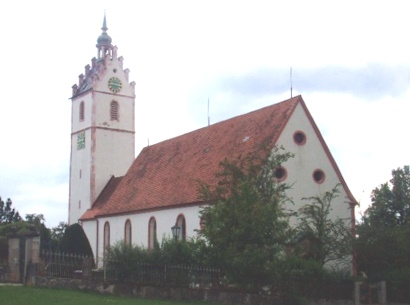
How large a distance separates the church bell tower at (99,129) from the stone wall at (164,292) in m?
27.3

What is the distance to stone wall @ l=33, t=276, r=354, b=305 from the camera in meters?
26.3

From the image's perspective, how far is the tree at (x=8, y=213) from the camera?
91125 mm

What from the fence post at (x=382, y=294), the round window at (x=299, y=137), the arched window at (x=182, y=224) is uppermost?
the round window at (x=299, y=137)

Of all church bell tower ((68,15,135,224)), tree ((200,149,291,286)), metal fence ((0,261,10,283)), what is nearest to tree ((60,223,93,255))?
church bell tower ((68,15,135,224))

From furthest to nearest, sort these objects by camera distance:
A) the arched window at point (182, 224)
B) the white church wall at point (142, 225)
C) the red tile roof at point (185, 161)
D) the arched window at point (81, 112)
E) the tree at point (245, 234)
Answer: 1. the arched window at point (81, 112)
2. the arched window at point (182, 224)
3. the white church wall at point (142, 225)
4. the red tile roof at point (185, 161)
5. the tree at point (245, 234)

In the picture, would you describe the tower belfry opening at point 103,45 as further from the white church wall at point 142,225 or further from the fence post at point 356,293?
the fence post at point 356,293

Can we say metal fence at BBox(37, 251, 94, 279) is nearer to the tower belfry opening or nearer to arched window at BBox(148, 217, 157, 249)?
arched window at BBox(148, 217, 157, 249)

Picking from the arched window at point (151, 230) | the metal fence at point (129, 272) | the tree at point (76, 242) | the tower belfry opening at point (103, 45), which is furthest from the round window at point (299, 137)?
the tower belfry opening at point (103, 45)

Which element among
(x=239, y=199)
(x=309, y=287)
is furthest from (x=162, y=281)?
(x=309, y=287)

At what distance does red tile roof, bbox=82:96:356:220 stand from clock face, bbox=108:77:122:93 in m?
6.75

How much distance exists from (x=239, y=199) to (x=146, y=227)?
17827 millimetres

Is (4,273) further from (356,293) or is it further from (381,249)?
(381,249)

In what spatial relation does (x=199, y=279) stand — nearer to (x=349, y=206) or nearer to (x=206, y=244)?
(x=206, y=244)

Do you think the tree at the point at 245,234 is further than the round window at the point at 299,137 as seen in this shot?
No
